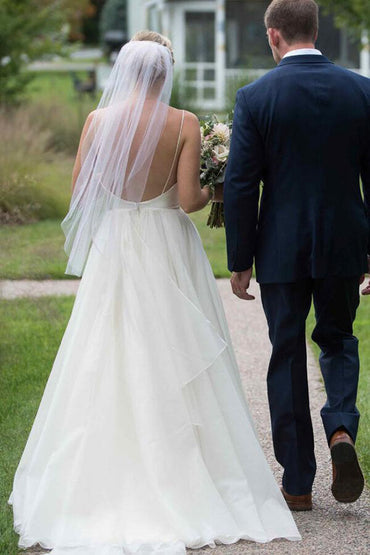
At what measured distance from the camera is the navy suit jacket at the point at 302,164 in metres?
3.97

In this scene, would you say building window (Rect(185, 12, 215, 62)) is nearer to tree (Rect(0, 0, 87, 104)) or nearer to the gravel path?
tree (Rect(0, 0, 87, 104))

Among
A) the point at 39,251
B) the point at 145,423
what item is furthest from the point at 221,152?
the point at 39,251

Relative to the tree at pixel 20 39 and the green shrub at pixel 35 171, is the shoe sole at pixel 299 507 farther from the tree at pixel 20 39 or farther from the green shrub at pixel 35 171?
the tree at pixel 20 39

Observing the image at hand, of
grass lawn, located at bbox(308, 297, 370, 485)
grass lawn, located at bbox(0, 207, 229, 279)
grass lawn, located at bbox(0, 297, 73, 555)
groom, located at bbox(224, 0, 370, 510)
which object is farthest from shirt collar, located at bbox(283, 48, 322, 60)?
grass lawn, located at bbox(0, 207, 229, 279)

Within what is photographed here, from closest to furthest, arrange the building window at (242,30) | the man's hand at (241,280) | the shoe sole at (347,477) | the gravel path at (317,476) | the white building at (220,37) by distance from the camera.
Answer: the gravel path at (317,476) → the shoe sole at (347,477) → the man's hand at (241,280) → the white building at (220,37) → the building window at (242,30)

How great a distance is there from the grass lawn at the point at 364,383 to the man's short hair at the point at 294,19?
6.75 feet

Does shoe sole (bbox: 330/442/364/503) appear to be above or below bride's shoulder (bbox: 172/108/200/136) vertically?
below

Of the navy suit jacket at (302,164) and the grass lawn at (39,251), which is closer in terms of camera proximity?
the navy suit jacket at (302,164)

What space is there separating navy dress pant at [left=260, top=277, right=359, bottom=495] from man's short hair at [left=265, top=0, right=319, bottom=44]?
3.30 ft

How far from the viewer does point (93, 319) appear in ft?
13.5

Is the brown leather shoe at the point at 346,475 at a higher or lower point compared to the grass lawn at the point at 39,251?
higher

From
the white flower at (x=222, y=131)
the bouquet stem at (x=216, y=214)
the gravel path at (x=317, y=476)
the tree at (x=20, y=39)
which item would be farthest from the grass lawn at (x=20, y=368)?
the tree at (x=20, y=39)

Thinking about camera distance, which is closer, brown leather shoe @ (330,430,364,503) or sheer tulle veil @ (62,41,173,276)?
brown leather shoe @ (330,430,364,503)

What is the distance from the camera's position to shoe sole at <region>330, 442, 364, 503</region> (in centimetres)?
393
